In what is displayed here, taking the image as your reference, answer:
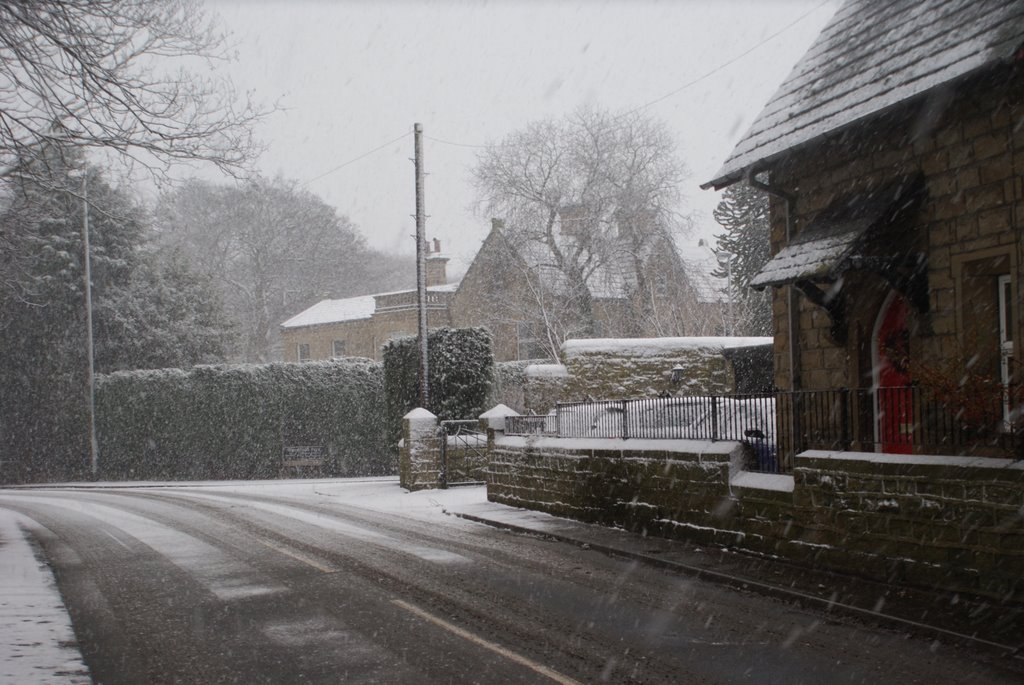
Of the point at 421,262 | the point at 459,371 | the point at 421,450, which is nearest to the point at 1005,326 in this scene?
the point at 421,450

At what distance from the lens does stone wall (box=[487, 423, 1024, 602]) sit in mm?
8273

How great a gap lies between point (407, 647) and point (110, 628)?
2.83 meters

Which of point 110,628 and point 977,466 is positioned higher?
point 977,466

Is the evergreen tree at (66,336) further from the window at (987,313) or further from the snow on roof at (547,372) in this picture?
the window at (987,313)

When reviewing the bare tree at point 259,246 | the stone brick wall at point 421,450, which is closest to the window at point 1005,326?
the stone brick wall at point 421,450

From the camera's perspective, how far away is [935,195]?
35.8 ft

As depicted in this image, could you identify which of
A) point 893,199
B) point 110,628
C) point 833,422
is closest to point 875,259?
point 893,199

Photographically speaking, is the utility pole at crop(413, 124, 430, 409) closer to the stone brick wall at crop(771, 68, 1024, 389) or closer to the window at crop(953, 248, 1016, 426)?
the stone brick wall at crop(771, 68, 1024, 389)

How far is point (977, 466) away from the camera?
27.4ft

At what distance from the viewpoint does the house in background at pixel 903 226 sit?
32.2ft

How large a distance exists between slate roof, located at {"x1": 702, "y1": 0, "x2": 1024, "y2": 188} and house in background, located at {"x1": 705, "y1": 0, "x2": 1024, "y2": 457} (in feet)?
0.09

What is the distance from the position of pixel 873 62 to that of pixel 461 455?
1299 cm

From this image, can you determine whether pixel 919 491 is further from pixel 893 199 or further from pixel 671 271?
pixel 671 271

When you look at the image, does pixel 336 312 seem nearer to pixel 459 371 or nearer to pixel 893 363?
pixel 459 371
